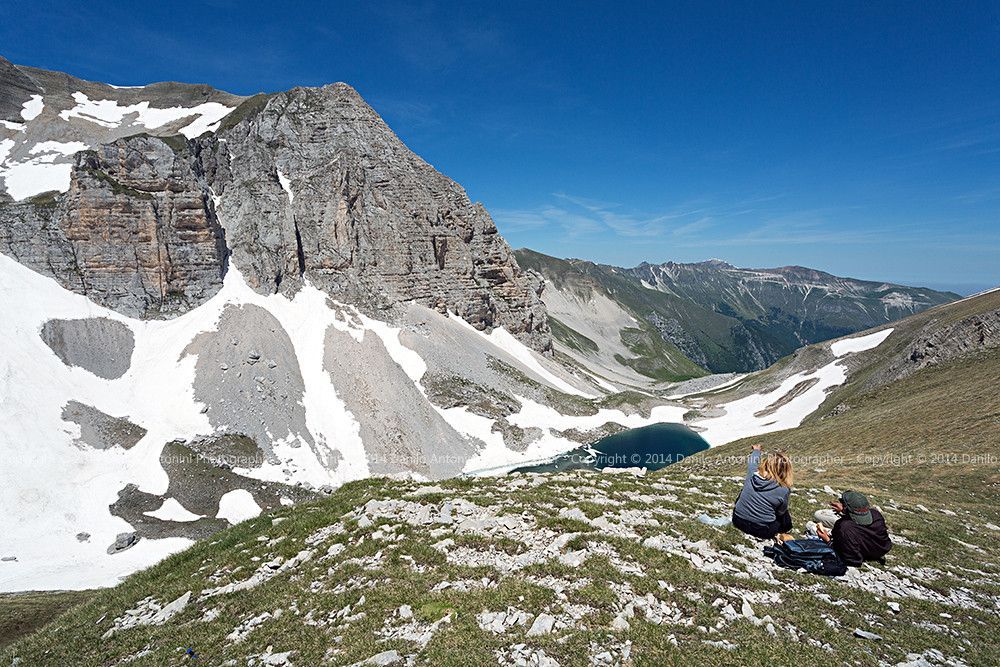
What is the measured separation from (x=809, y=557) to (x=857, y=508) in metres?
1.72

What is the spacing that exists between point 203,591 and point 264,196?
331 ft

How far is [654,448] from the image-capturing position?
89.6m

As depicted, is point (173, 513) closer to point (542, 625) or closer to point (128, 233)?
point (128, 233)

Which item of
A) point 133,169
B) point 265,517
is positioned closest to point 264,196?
point 133,169

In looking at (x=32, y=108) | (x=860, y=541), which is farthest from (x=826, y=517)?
(x=32, y=108)

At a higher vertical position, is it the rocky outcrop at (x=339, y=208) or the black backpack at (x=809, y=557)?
the rocky outcrop at (x=339, y=208)

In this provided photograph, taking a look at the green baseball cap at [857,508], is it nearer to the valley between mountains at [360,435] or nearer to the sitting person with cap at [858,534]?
the sitting person with cap at [858,534]

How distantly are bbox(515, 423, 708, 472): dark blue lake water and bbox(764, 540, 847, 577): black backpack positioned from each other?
64055 millimetres

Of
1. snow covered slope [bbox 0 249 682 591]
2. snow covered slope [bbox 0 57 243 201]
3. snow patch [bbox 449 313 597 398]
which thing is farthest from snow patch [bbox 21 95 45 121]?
snow patch [bbox 449 313 597 398]

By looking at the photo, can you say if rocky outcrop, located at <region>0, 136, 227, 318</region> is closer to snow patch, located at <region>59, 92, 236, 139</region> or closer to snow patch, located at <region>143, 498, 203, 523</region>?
snow patch, located at <region>59, 92, 236, 139</region>

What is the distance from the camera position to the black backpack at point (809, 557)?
35.9 feet

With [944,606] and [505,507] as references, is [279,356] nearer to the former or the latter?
[505,507]

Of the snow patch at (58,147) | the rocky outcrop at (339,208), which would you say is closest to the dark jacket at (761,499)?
the rocky outcrop at (339,208)

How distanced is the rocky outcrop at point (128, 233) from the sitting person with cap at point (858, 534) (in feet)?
331
